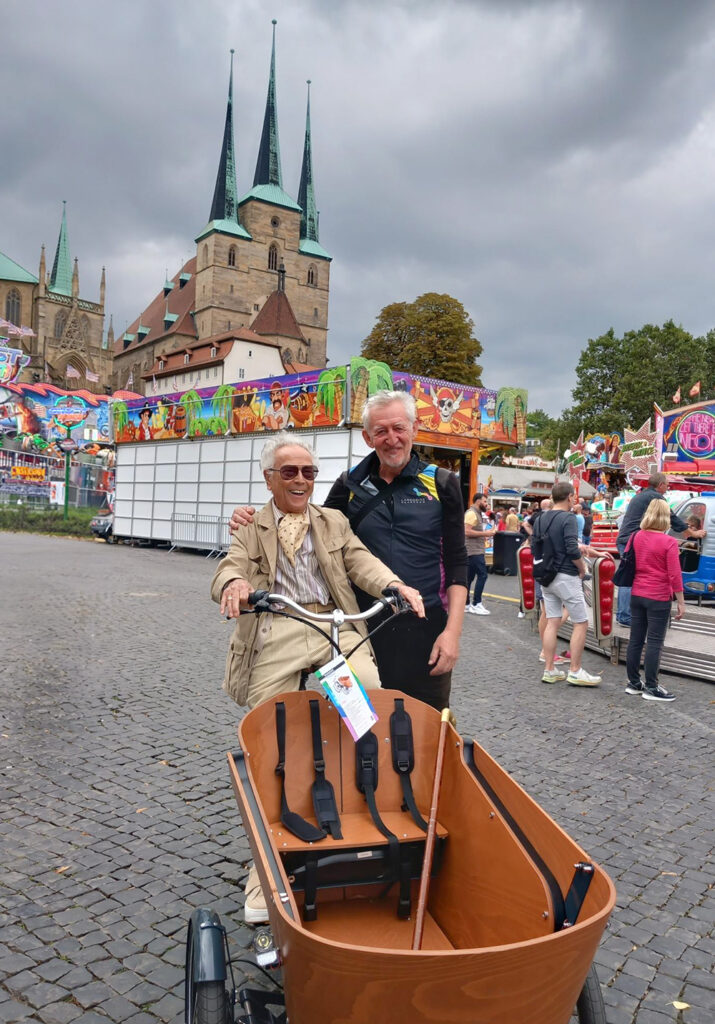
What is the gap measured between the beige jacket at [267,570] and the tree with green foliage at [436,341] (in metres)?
39.9

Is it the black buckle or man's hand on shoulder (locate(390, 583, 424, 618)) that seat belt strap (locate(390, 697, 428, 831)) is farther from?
the black buckle

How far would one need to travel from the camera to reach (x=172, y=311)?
8738 cm

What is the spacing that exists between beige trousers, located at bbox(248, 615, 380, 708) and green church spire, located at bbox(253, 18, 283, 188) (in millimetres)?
87437

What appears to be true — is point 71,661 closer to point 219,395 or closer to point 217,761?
point 217,761

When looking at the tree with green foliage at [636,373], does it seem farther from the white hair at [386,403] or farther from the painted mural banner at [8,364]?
the white hair at [386,403]

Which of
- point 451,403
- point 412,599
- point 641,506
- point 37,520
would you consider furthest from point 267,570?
point 37,520

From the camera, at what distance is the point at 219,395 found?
21.8m

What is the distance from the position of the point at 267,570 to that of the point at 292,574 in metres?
0.11

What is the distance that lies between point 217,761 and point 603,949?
2.63m

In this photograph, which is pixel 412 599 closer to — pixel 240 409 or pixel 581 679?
pixel 581 679

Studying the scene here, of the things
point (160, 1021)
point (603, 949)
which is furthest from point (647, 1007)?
point (160, 1021)

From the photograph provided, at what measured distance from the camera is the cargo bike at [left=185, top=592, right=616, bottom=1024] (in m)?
1.50

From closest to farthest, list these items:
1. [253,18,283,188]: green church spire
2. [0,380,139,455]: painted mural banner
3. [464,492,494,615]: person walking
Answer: [464,492,494,615]: person walking → [0,380,139,455]: painted mural banner → [253,18,283,188]: green church spire

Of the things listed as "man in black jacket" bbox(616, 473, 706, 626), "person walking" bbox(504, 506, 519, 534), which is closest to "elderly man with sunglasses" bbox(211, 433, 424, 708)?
"man in black jacket" bbox(616, 473, 706, 626)
